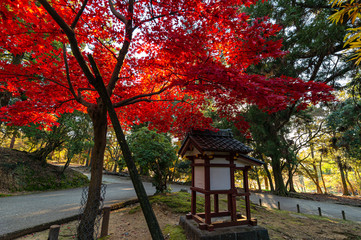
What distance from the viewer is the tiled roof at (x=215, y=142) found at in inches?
178

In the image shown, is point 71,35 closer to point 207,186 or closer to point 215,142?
point 215,142

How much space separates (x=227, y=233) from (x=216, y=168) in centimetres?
160

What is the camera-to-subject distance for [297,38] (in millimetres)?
9125

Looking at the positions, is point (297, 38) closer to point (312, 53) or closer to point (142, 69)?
point (312, 53)

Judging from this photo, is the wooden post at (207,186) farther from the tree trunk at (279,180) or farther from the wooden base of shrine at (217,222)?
the tree trunk at (279,180)

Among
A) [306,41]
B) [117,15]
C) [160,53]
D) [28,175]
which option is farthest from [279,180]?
[28,175]

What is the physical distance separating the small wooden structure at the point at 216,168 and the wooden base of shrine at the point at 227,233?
11 cm

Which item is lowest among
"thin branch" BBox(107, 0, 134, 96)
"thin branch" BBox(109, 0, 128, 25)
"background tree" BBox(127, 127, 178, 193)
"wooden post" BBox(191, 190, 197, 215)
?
"wooden post" BBox(191, 190, 197, 215)

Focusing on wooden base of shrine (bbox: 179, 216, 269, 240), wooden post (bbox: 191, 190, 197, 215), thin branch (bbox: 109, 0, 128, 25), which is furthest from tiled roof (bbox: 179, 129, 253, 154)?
thin branch (bbox: 109, 0, 128, 25)

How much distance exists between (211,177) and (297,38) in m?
9.50

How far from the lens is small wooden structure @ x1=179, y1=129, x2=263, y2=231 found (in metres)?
4.50

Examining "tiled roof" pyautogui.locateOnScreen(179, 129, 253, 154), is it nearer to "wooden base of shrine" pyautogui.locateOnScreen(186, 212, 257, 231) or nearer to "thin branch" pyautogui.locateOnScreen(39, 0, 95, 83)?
"wooden base of shrine" pyautogui.locateOnScreen(186, 212, 257, 231)

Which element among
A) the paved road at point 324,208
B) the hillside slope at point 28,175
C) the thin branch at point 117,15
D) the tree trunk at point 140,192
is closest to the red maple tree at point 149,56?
the thin branch at point 117,15

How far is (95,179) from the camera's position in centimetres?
427
